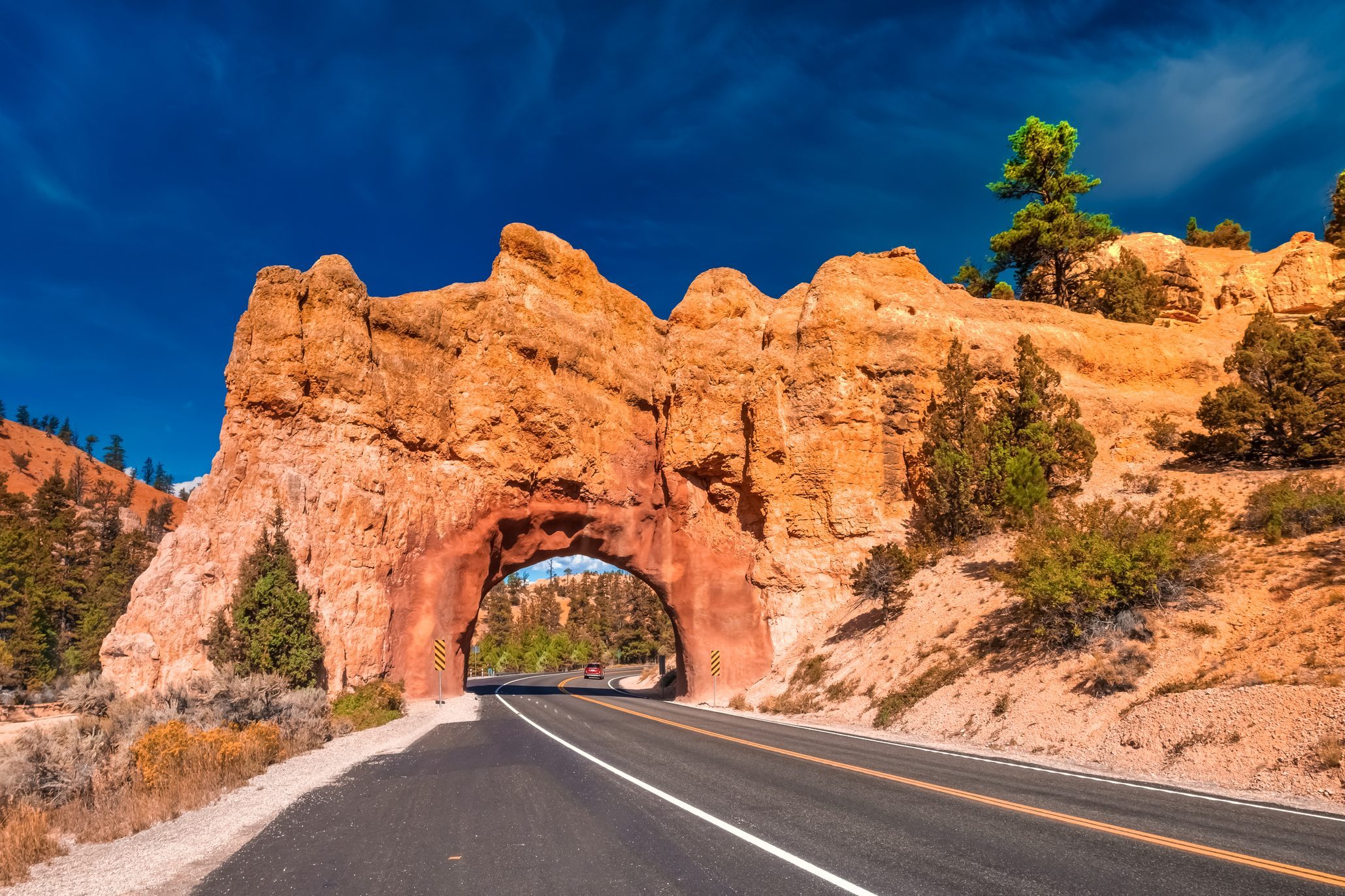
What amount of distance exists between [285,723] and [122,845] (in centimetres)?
954

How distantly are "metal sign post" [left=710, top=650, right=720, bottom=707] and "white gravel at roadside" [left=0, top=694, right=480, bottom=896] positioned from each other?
1974 centimetres

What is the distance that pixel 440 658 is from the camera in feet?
104

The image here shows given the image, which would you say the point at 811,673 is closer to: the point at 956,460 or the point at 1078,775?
the point at 956,460

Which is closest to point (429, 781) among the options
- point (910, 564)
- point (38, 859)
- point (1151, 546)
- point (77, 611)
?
point (38, 859)

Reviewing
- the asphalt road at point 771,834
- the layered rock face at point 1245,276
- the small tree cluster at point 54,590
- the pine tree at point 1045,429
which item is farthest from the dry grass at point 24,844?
the layered rock face at point 1245,276

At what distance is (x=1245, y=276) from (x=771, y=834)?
188ft

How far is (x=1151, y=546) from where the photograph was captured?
16.2 metres

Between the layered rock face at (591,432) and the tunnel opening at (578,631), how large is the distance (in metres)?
30.0

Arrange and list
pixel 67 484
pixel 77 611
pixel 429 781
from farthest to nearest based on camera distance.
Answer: pixel 67 484, pixel 77 611, pixel 429 781

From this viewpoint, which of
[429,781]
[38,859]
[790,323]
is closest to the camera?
[38,859]

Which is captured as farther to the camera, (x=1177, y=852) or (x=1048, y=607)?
(x=1048, y=607)

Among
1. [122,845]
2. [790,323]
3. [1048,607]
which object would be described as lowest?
[122,845]

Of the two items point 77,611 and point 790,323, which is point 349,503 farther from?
point 77,611

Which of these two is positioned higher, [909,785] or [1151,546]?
[1151,546]
